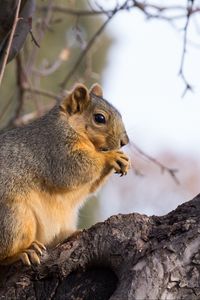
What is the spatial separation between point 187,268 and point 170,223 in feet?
0.86

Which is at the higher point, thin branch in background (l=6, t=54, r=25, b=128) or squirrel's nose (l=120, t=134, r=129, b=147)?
squirrel's nose (l=120, t=134, r=129, b=147)

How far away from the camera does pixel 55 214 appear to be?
3.25 m

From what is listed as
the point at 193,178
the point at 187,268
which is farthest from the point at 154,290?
the point at 193,178

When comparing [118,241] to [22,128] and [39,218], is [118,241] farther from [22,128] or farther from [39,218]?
[22,128]

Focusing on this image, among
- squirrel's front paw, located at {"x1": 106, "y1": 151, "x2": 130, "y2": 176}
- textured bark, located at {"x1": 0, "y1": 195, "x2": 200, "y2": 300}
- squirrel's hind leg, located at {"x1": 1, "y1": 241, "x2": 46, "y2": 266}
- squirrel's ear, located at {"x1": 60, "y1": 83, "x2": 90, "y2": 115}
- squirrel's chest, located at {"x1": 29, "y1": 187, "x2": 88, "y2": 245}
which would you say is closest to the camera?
textured bark, located at {"x1": 0, "y1": 195, "x2": 200, "y2": 300}

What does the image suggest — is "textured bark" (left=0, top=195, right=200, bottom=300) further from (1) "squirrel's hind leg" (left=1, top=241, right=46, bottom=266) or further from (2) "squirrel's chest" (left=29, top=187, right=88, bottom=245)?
(2) "squirrel's chest" (left=29, top=187, right=88, bottom=245)

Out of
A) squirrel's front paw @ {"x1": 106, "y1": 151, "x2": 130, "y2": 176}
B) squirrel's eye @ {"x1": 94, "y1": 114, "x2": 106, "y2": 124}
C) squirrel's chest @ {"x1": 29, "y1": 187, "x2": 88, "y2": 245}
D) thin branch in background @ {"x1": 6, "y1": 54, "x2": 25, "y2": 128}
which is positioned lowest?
thin branch in background @ {"x1": 6, "y1": 54, "x2": 25, "y2": 128}

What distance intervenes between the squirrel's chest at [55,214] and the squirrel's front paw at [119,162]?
6.8 inches

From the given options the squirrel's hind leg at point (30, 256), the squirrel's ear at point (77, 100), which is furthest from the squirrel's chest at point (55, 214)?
the squirrel's ear at point (77, 100)

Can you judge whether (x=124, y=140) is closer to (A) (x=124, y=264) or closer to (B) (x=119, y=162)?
(B) (x=119, y=162)

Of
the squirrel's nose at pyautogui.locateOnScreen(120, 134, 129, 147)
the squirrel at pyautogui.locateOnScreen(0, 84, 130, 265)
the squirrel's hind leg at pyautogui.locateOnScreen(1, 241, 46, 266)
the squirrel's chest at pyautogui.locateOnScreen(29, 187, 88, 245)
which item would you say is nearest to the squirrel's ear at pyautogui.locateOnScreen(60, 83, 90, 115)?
the squirrel at pyautogui.locateOnScreen(0, 84, 130, 265)

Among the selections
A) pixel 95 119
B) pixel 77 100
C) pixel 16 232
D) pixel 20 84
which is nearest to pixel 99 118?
pixel 95 119

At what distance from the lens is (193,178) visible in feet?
29.8

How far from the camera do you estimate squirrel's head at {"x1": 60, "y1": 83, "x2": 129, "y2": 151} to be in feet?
11.3
